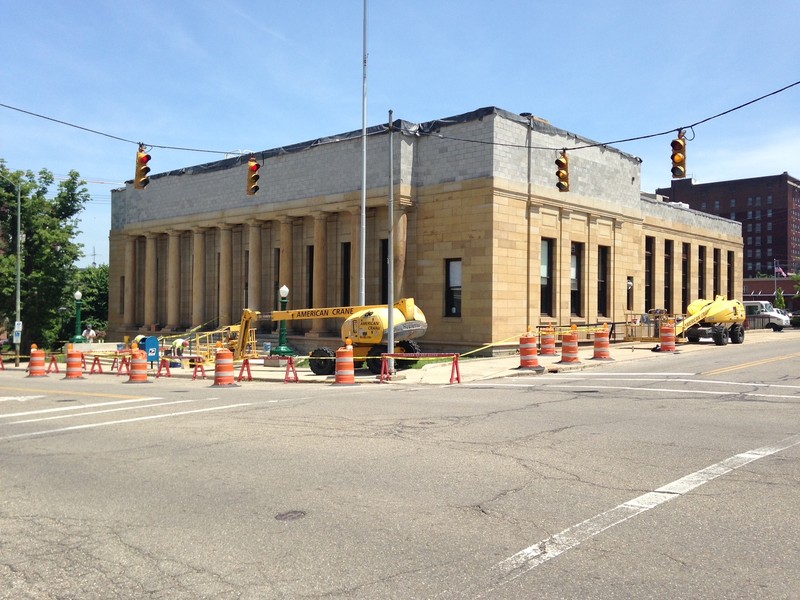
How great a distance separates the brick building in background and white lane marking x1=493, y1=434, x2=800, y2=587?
136559mm

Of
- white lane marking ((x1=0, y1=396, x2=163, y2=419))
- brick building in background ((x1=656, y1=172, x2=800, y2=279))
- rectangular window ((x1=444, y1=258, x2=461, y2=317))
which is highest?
brick building in background ((x1=656, y1=172, x2=800, y2=279))

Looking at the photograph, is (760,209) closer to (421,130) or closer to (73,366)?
(421,130)

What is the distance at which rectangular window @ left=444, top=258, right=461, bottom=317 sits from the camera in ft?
108

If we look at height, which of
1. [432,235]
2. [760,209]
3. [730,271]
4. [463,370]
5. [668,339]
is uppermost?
[760,209]

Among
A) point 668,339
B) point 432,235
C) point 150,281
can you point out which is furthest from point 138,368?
point 150,281

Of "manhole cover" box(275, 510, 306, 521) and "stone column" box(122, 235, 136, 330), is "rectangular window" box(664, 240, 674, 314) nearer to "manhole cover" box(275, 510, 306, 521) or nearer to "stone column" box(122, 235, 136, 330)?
"stone column" box(122, 235, 136, 330)

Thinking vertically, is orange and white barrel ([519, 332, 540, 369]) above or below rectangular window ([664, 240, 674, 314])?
below

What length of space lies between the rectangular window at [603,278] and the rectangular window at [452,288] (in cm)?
892

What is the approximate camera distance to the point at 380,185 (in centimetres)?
3447

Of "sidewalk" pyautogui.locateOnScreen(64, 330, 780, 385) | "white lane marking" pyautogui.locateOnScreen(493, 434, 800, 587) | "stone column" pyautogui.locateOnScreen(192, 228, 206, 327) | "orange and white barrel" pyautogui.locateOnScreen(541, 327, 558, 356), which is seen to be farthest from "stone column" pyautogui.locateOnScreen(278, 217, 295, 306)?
"white lane marking" pyautogui.locateOnScreen(493, 434, 800, 587)

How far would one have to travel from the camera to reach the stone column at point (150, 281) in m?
47.2

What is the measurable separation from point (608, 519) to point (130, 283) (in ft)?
154

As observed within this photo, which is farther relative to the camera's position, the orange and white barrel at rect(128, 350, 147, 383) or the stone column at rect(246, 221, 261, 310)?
the stone column at rect(246, 221, 261, 310)

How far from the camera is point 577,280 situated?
3616 centimetres
